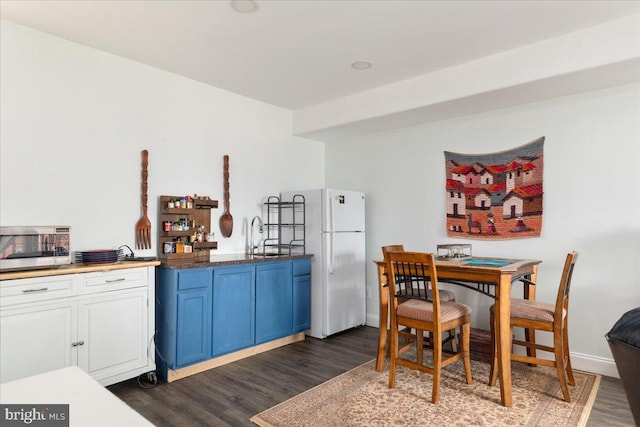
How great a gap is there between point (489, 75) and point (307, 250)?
244cm

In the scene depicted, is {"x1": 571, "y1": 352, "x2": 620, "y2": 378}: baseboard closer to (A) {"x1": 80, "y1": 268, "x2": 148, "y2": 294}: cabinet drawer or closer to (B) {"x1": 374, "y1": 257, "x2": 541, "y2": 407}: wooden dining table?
(B) {"x1": 374, "y1": 257, "x2": 541, "y2": 407}: wooden dining table

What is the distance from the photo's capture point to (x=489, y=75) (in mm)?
3271

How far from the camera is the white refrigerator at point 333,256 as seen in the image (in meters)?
4.19

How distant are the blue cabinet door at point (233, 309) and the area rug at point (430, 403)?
36.0 inches

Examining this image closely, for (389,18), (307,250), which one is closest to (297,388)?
(307,250)

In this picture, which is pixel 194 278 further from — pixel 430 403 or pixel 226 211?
pixel 430 403

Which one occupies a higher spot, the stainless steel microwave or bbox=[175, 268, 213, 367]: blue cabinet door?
the stainless steel microwave

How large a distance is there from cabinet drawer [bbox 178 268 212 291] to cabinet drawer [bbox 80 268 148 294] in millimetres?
260

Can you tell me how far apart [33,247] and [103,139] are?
41.2 inches

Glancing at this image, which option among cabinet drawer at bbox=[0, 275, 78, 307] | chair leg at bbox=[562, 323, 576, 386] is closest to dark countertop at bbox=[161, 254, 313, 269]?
cabinet drawer at bbox=[0, 275, 78, 307]

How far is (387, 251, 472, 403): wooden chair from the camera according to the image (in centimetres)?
270

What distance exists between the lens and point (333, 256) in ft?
14.0

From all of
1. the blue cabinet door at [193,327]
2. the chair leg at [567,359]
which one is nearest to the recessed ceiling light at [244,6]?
the blue cabinet door at [193,327]

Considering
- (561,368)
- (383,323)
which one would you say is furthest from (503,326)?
(383,323)
